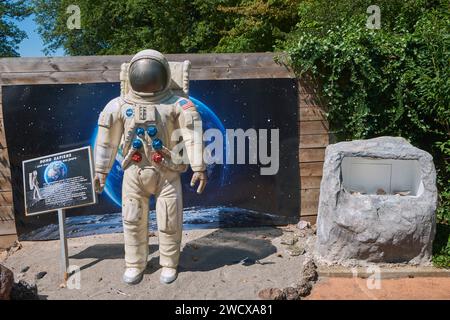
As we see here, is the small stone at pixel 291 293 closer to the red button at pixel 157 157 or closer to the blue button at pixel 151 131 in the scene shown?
the red button at pixel 157 157

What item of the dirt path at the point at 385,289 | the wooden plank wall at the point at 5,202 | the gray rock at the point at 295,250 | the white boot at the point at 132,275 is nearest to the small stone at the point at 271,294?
the dirt path at the point at 385,289

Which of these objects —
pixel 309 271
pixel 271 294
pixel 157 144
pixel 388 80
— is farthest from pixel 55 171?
pixel 388 80

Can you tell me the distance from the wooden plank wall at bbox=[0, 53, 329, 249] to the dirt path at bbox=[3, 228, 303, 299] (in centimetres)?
61

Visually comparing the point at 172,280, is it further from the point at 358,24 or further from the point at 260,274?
the point at 358,24

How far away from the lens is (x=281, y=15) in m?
10.4

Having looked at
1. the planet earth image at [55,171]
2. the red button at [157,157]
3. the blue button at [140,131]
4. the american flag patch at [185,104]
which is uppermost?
the american flag patch at [185,104]

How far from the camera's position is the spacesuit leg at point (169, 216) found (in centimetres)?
376

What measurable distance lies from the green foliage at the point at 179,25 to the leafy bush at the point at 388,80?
205 inches

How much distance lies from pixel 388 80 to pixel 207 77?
2240 millimetres

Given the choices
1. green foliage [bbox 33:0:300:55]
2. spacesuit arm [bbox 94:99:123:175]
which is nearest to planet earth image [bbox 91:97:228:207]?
spacesuit arm [bbox 94:99:123:175]


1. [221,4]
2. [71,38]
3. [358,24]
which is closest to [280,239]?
[358,24]

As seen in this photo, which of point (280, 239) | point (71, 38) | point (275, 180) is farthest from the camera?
point (71, 38)

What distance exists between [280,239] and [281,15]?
23.2ft

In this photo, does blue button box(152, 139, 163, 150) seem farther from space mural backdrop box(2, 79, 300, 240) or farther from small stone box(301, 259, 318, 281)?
small stone box(301, 259, 318, 281)
